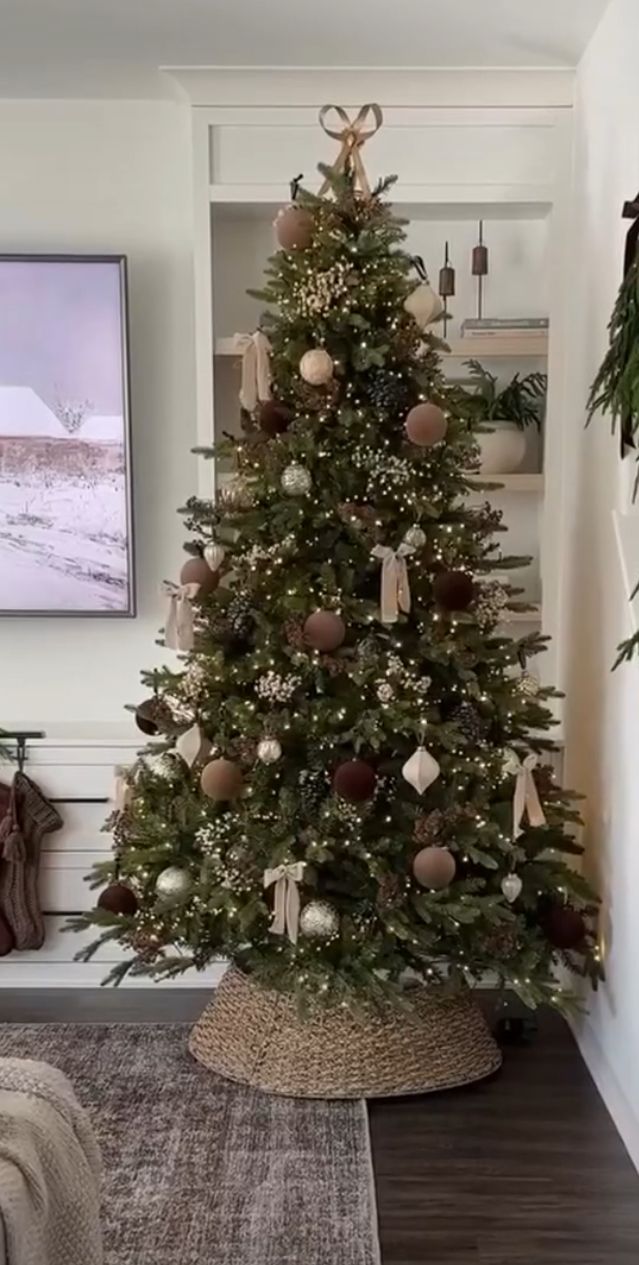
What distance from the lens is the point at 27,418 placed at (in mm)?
3193

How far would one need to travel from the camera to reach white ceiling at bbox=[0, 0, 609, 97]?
103 inches

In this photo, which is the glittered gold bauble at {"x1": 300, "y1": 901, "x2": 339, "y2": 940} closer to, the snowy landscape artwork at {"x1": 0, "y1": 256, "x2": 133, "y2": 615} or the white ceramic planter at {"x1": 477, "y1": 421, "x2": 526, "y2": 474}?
the snowy landscape artwork at {"x1": 0, "y1": 256, "x2": 133, "y2": 615}

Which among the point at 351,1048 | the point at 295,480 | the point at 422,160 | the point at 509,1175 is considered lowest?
the point at 509,1175

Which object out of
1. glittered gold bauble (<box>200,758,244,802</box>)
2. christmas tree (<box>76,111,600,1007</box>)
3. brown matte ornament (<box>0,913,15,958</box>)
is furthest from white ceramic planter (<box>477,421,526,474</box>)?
brown matte ornament (<box>0,913,15,958</box>)

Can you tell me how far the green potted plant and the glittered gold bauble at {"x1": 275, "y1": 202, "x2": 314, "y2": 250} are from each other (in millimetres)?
753

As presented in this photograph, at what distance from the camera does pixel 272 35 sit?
9.09 feet

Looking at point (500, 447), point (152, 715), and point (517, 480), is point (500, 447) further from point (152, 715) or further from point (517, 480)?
point (152, 715)

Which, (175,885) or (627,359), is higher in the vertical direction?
(627,359)

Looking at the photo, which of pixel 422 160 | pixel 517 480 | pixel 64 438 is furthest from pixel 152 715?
pixel 422 160

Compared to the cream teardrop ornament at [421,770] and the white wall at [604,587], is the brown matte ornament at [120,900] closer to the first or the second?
the cream teardrop ornament at [421,770]

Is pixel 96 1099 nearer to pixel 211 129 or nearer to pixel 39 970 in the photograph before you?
pixel 39 970

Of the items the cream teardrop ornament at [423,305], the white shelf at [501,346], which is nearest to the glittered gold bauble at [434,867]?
the cream teardrop ornament at [423,305]

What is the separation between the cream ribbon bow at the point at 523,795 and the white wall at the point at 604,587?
197 millimetres

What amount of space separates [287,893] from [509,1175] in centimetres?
69
